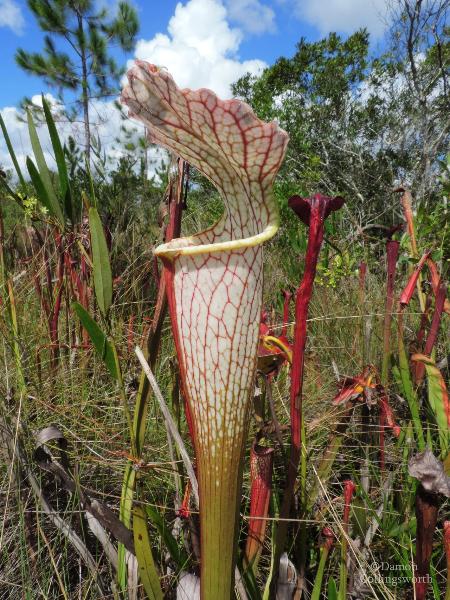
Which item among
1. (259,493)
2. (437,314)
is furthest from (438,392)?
(259,493)

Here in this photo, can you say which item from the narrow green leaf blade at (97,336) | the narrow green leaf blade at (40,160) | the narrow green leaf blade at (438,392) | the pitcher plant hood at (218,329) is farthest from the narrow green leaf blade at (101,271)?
the narrow green leaf blade at (438,392)

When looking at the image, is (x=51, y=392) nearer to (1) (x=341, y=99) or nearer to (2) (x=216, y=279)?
(2) (x=216, y=279)

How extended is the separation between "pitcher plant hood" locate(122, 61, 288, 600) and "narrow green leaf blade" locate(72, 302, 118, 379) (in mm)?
215

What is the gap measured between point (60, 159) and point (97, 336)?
53 centimetres

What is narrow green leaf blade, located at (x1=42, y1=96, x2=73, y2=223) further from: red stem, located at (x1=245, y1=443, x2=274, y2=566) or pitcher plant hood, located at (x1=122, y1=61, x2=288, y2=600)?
red stem, located at (x1=245, y1=443, x2=274, y2=566)

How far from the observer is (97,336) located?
0.77m

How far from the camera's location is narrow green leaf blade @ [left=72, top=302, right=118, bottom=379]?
74 cm

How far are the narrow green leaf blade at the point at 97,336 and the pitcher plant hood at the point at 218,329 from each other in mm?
215

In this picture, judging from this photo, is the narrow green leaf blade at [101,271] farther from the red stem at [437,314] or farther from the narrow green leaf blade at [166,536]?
the red stem at [437,314]

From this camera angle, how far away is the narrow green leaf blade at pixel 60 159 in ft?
3.17

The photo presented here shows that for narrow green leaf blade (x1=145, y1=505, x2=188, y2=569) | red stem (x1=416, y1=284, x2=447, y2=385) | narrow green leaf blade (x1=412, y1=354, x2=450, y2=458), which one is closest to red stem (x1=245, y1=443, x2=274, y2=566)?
narrow green leaf blade (x1=145, y1=505, x2=188, y2=569)

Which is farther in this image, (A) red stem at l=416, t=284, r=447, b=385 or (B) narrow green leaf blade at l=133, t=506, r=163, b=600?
(A) red stem at l=416, t=284, r=447, b=385

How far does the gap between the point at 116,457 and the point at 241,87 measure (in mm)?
12527

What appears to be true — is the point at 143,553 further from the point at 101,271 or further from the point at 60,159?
the point at 60,159
